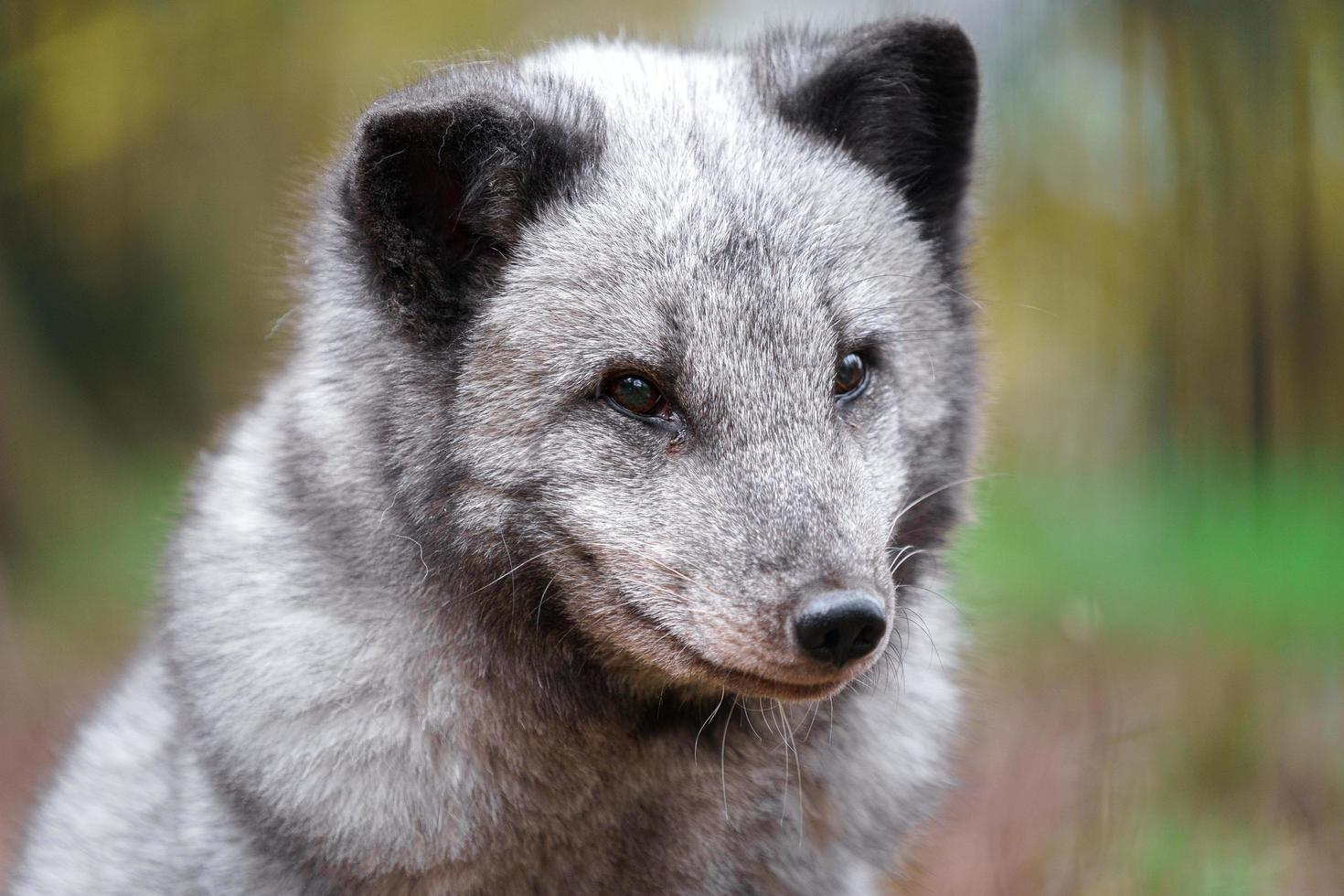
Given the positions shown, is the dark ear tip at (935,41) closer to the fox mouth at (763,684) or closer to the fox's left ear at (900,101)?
the fox's left ear at (900,101)

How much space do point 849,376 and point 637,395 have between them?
52cm

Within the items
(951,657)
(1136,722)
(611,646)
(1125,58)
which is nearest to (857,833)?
(951,657)

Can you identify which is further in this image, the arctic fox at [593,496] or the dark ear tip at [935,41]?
the dark ear tip at [935,41]

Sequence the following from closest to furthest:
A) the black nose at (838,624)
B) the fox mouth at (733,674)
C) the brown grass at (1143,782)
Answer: the black nose at (838,624) → the fox mouth at (733,674) → the brown grass at (1143,782)

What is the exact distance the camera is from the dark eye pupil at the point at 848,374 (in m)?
2.93

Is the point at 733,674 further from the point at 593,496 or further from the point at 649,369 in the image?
the point at 649,369

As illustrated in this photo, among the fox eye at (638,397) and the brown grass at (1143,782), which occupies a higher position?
the fox eye at (638,397)

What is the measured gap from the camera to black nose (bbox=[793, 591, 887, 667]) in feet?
8.03

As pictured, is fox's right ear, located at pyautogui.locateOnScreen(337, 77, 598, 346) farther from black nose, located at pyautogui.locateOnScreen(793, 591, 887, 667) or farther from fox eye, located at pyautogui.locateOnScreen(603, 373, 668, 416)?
black nose, located at pyautogui.locateOnScreen(793, 591, 887, 667)

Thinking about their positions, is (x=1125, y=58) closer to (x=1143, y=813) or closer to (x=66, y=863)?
(x=1143, y=813)

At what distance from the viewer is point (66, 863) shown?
12.2 ft

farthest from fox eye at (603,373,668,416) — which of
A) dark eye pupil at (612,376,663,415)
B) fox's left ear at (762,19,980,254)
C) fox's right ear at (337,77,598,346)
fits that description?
fox's left ear at (762,19,980,254)

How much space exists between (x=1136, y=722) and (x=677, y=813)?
2.58 meters

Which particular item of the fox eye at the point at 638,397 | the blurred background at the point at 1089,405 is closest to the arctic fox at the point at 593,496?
the fox eye at the point at 638,397
